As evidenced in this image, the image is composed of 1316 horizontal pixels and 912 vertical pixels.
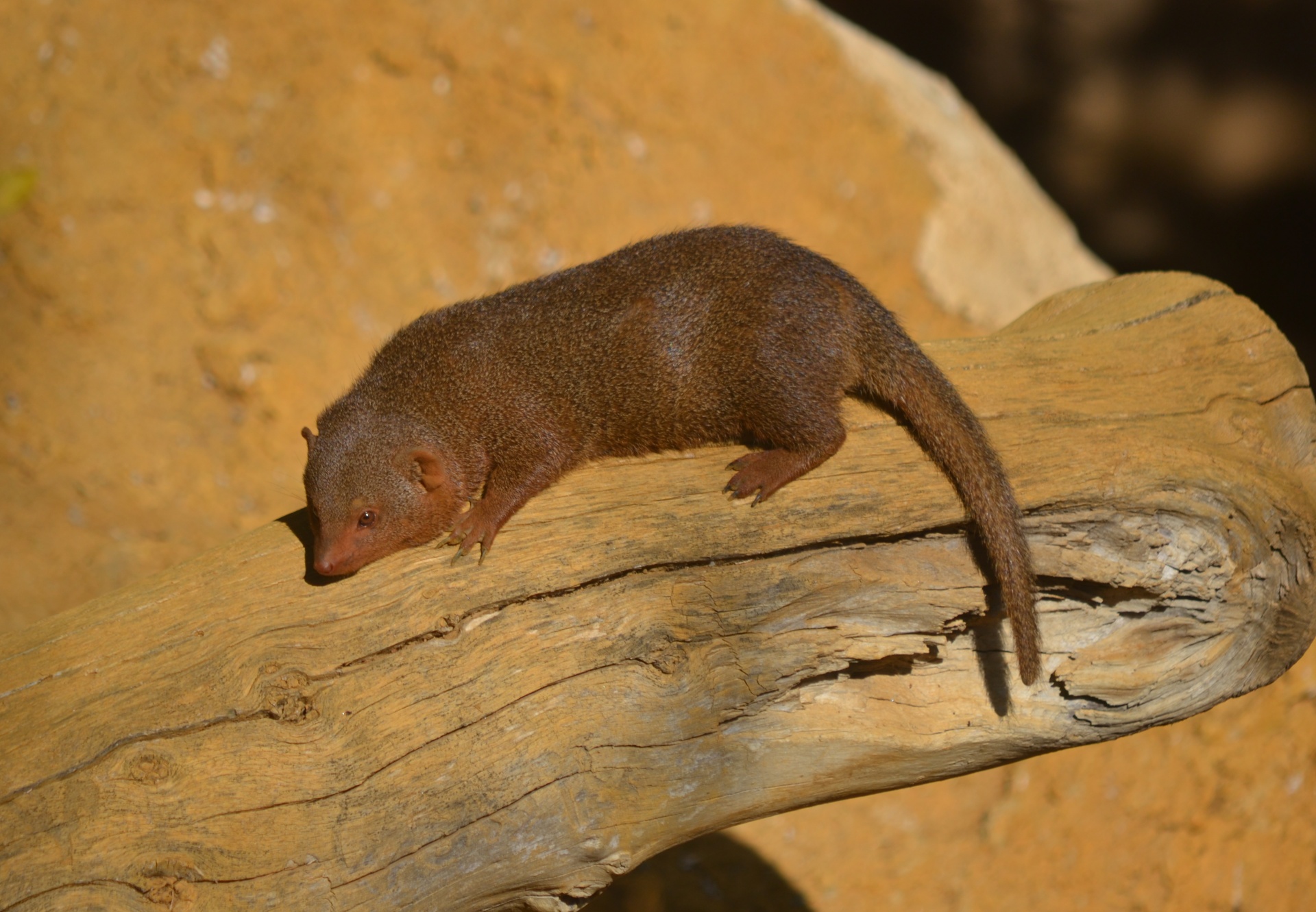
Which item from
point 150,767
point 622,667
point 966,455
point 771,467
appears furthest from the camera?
point 771,467

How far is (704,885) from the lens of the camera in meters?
4.68

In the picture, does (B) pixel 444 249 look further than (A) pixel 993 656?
Yes

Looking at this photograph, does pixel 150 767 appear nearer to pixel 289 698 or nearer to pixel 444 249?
pixel 289 698

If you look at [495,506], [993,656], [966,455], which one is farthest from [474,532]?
[993,656]

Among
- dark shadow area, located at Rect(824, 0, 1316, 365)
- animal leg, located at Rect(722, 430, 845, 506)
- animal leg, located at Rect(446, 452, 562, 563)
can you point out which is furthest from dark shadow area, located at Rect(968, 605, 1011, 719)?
dark shadow area, located at Rect(824, 0, 1316, 365)

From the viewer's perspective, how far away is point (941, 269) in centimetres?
637

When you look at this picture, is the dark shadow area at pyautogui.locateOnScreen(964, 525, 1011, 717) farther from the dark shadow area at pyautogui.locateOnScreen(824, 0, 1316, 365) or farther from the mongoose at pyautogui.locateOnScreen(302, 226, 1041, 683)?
the dark shadow area at pyautogui.locateOnScreen(824, 0, 1316, 365)

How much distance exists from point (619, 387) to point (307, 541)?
3.78ft

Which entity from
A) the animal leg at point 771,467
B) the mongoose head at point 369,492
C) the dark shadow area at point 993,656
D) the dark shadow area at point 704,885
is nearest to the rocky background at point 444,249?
the dark shadow area at point 704,885

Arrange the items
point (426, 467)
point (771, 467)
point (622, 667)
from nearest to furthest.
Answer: point (622, 667)
point (771, 467)
point (426, 467)

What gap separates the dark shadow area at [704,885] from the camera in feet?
15.0

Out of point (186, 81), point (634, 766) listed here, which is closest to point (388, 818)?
point (634, 766)

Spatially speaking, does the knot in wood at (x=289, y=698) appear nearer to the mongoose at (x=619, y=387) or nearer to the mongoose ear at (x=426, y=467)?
the mongoose at (x=619, y=387)

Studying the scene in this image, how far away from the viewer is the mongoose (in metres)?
3.17
